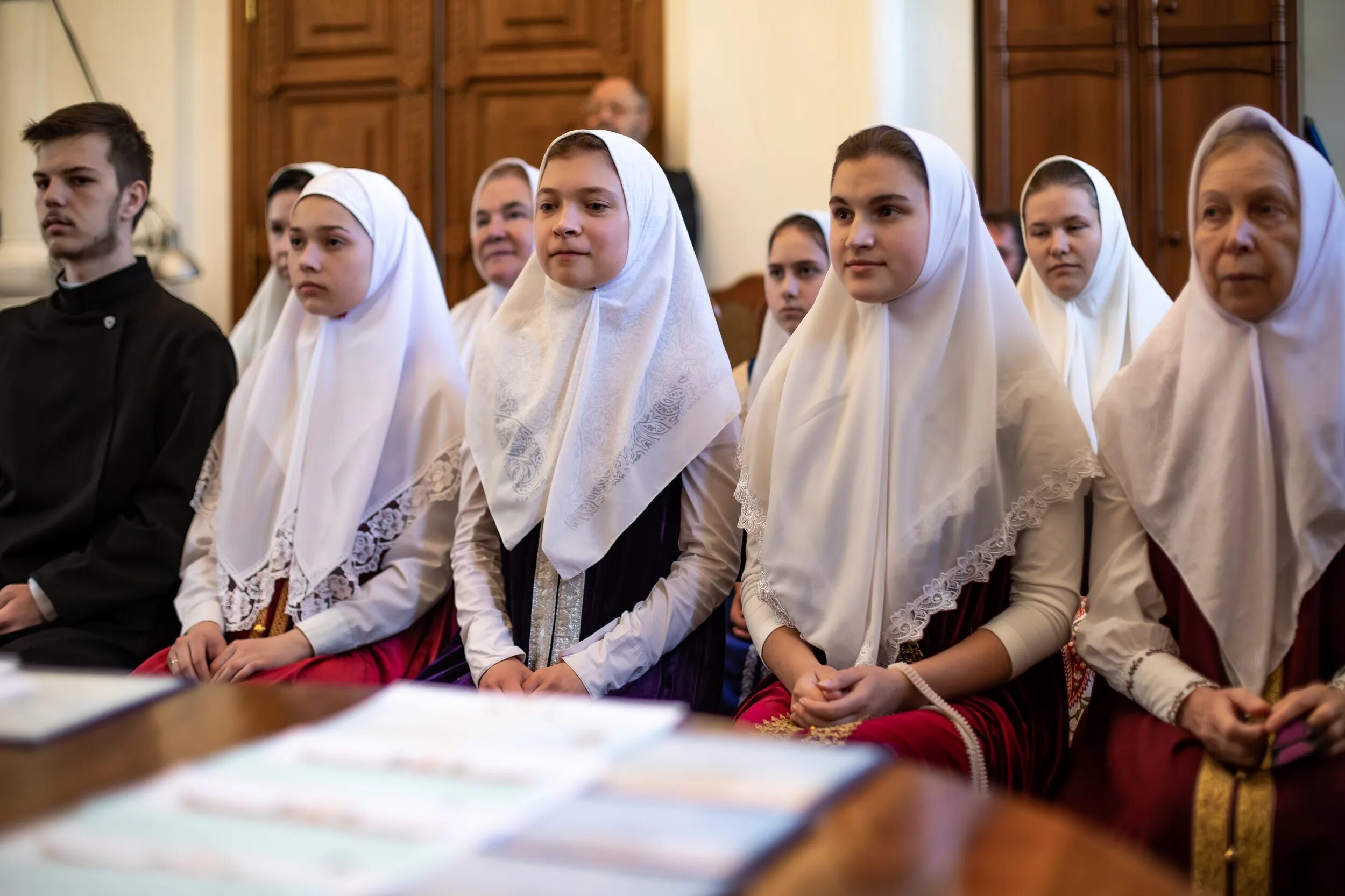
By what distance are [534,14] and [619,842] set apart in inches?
229

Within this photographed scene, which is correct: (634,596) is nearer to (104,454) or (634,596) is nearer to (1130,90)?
(104,454)

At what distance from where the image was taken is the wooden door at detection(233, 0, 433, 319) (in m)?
6.17

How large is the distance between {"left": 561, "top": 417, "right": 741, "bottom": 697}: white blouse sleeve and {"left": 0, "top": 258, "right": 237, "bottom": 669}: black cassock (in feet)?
3.87

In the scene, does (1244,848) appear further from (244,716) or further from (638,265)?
(638,265)

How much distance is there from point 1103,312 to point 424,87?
3980mm

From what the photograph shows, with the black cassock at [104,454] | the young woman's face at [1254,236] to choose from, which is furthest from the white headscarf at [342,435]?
the young woman's face at [1254,236]

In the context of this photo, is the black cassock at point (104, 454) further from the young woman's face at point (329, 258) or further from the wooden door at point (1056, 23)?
the wooden door at point (1056, 23)

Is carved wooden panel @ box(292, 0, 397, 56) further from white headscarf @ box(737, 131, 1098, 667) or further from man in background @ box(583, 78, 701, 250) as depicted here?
white headscarf @ box(737, 131, 1098, 667)

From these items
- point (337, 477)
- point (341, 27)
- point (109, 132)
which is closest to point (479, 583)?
point (337, 477)

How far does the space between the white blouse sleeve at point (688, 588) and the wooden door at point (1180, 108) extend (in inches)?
148

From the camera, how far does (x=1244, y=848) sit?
1598 mm

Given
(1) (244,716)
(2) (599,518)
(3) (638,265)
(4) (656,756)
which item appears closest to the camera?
(4) (656,756)

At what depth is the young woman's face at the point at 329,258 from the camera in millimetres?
2779

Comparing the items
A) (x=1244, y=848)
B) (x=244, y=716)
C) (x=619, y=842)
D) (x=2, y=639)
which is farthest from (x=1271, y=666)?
(x=2, y=639)
